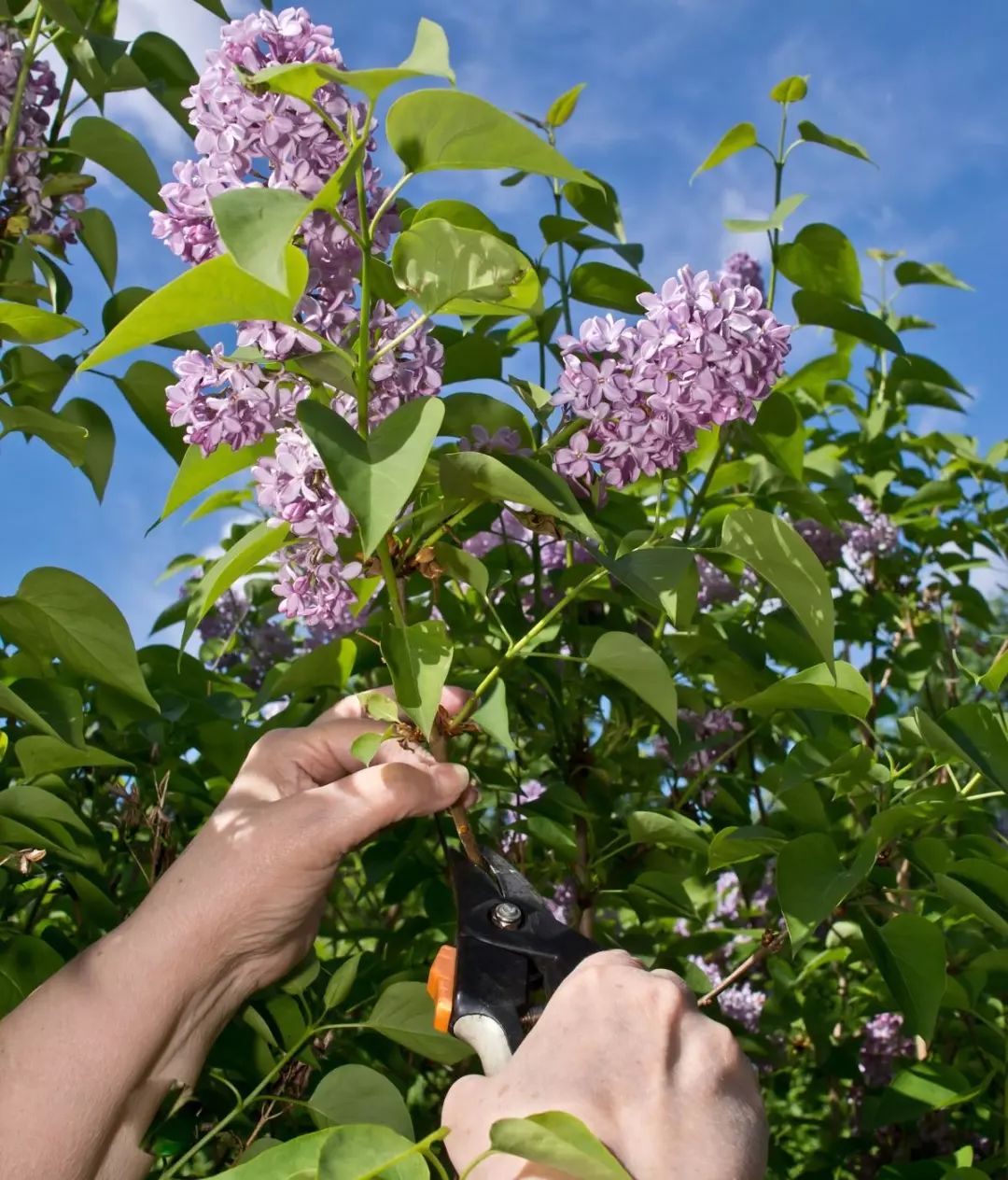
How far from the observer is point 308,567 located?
1063mm

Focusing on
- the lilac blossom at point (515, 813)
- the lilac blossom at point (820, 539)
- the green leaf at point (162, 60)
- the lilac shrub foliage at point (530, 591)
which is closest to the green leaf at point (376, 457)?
the lilac shrub foliage at point (530, 591)

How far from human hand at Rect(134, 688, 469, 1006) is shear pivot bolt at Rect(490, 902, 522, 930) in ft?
0.41

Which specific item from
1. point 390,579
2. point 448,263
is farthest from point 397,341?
point 390,579

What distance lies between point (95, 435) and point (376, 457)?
0.87 metres

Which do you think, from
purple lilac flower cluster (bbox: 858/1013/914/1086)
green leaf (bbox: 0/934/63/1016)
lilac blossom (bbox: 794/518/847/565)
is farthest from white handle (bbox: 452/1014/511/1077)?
purple lilac flower cluster (bbox: 858/1013/914/1086)

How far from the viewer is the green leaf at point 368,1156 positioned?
29.3 inches

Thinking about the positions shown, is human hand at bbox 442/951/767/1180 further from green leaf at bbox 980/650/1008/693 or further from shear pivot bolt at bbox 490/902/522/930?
green leaf at bbox 980/650/1008/693

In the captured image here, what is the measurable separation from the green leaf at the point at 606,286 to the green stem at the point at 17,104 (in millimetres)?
675

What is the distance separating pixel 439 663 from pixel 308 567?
0.19 metres

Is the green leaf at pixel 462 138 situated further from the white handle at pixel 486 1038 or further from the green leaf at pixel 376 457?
the white handle at pixel 486 1038

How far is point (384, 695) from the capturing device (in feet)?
3.64

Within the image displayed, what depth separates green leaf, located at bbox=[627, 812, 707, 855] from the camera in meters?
1.33

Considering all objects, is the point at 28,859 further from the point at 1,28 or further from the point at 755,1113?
the point at 1,28

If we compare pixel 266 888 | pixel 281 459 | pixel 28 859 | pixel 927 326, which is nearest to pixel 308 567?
pixel 281 459
